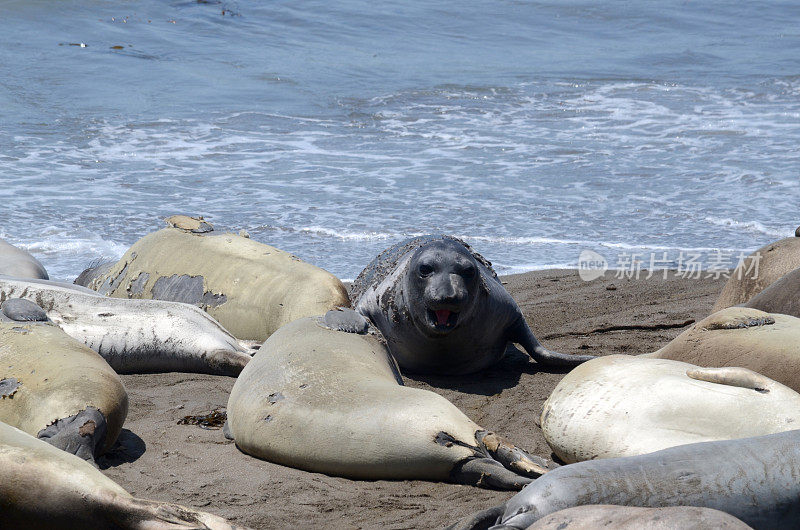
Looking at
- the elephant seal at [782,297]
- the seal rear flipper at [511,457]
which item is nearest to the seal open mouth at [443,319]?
the elephant seal at [782,297]

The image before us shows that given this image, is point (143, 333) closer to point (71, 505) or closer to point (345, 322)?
point (345, 322)

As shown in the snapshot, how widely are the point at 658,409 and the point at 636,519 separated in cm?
125

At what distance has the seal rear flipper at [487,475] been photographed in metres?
3.35

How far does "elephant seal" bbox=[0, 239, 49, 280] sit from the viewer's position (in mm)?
6539

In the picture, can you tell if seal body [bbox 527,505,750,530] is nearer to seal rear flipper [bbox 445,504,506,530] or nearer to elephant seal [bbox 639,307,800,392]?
seal rear flipper [bbox 445,504,506,530]

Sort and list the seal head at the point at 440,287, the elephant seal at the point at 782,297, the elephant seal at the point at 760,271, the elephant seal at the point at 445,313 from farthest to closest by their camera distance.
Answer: the elephant seal at the point at 760,271 → the elephant seal at the point at 445,313 → the seal head at the point at 440,287 → the elephant seal at the point at 782,297

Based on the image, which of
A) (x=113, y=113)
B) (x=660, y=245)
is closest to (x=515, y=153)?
(x=660, y=245)

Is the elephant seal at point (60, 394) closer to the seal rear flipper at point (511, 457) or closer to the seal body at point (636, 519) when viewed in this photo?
the seal rear flipper at point (511, 457)

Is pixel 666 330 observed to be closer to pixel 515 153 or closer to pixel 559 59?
pixel 515 153

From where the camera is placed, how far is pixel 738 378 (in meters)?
3.57

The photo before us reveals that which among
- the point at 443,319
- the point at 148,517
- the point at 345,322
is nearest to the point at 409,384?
the point at 443,319

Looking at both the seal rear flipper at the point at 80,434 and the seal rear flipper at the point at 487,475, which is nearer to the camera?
the seal rear flipper at the point at 487,475

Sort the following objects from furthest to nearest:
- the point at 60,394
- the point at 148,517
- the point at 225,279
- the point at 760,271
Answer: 1. the point at 225,279
2. the point at 760,271
3. the point at 60,394
4. the point at 148,517

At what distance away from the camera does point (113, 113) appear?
13.8 metres
